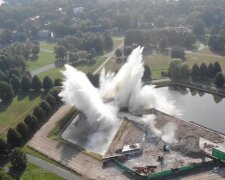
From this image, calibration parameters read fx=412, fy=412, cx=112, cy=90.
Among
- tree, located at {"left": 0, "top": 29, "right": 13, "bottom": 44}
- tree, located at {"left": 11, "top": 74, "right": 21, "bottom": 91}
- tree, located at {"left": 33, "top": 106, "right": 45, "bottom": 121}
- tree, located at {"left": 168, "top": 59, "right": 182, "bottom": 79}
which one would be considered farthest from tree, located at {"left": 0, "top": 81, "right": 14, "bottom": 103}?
tree, located at {"left": 0, "top": 29, "right": 13, "bottom": 44}

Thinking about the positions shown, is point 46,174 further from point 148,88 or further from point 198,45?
point 198,45

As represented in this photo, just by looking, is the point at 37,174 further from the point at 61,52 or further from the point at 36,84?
the point at 61,52

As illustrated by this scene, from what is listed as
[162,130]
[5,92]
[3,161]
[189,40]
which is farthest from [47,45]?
[3,161]

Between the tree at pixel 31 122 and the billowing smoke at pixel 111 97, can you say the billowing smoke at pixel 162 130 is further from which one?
the tree at pixel 31 122

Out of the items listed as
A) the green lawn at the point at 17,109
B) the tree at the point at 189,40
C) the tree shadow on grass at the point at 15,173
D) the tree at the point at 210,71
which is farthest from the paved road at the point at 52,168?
the tree at the point at 189,40

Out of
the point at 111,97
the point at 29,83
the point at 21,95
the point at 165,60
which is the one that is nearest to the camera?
the point at 111,97

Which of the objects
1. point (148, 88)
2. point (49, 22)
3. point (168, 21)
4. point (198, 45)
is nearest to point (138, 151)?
point (148, 88)

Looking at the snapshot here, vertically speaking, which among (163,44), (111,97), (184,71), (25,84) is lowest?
(25,84)
